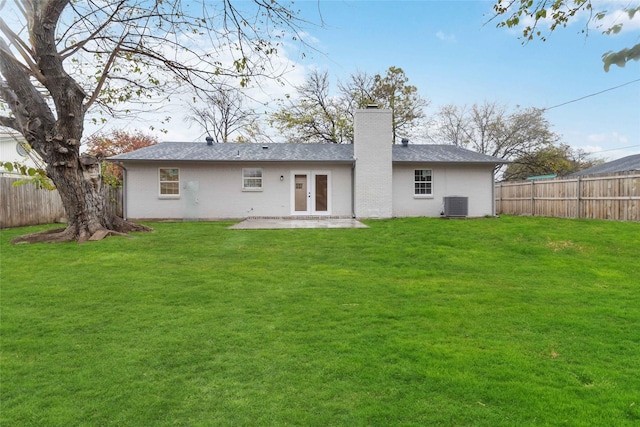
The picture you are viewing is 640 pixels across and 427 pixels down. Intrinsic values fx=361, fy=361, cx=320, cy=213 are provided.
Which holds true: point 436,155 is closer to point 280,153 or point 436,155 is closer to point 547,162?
point 280,153

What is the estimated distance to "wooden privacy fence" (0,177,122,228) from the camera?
12.6 metres

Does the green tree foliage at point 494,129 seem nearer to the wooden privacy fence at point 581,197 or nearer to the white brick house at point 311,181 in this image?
the wooden privacy fence at point 581,197

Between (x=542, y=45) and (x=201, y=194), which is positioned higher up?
(x=542, y=45)

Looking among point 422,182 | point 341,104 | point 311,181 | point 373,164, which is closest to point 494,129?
point 341,104

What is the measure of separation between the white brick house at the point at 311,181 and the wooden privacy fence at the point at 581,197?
113 inches

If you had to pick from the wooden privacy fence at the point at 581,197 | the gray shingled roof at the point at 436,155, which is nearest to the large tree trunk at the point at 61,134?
the gray shingled roof at the point at 436,155

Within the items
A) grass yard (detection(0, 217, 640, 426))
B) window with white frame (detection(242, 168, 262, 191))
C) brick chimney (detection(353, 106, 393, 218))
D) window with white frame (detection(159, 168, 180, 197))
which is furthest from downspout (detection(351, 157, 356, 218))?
grass yard (detection(0, 217, 640, 426))

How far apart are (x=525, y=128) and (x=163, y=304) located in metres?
34.5

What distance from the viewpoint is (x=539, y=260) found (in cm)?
750

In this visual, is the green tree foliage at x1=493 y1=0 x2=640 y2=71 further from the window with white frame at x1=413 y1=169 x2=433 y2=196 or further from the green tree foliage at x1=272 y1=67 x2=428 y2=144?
the green tree foliage at x1=272 y1=67 x2=428 y2=144

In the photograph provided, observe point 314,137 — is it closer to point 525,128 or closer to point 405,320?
point 525,128

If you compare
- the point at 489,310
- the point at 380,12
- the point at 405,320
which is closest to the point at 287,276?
the point at 405,320

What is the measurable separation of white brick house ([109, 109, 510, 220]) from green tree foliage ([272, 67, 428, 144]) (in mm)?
11782

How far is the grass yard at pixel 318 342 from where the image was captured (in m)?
2.39
